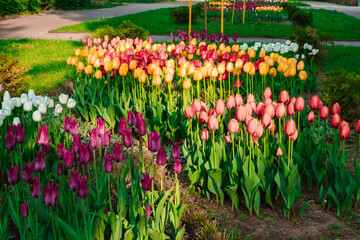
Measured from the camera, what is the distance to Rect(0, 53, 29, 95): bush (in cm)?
559

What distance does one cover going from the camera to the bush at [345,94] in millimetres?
5191

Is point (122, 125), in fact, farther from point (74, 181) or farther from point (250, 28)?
point (250, 28)

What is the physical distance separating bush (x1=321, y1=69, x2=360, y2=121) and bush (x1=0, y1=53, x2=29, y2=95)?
4076mm

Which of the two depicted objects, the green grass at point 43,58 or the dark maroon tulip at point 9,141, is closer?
the dark maroon tulip at point 9,141

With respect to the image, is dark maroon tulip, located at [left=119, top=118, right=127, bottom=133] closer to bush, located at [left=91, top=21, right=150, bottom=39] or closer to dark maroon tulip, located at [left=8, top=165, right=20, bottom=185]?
dark maroon tulip, located at [left=8, top=165, right=20, bottom=185]

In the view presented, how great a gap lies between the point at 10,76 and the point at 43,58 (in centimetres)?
401

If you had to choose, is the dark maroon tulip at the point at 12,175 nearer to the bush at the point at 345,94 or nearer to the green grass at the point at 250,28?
the bush at the point at 345,94

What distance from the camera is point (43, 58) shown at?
376 inches

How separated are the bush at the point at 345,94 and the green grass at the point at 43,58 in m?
4.30

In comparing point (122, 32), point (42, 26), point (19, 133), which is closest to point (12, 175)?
point (19, 133)

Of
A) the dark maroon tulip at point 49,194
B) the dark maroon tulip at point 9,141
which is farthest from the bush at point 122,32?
the dark maroon tulip at point 49,194

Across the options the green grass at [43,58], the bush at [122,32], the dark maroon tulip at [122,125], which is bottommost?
the green grass at [43,58]

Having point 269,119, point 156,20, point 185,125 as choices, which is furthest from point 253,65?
point 156,20

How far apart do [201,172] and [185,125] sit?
1.06 m
